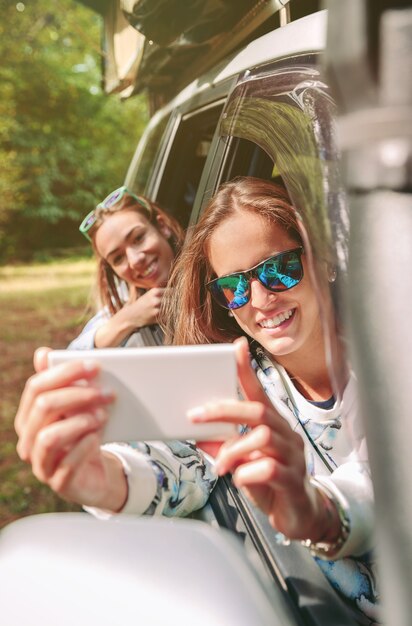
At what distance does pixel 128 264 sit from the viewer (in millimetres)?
1604

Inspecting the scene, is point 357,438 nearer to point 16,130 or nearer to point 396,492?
point 396,492

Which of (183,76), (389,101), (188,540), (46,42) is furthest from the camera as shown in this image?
(46,42)

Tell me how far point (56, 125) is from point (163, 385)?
5.36 feet

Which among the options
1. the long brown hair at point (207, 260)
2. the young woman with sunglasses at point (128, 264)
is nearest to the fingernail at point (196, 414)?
the long brown hair at point (207, 260)

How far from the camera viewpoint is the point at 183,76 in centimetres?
162

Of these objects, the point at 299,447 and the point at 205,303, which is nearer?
the point at 299,447

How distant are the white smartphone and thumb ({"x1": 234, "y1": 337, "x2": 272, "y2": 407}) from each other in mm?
23

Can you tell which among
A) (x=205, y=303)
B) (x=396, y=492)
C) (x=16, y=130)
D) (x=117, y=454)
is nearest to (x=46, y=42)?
(x=16, y=130)

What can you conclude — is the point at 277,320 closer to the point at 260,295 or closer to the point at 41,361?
the point at 260,295

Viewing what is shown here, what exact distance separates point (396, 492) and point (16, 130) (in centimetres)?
189

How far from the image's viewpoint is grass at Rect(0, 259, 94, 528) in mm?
2525

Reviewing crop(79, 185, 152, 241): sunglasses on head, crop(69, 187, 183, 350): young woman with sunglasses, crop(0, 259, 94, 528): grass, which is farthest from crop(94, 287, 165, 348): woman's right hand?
crop(0, 259, 94, 528): grass

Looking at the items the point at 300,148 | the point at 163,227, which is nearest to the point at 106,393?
the point at 300,148

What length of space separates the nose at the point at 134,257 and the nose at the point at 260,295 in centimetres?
50
